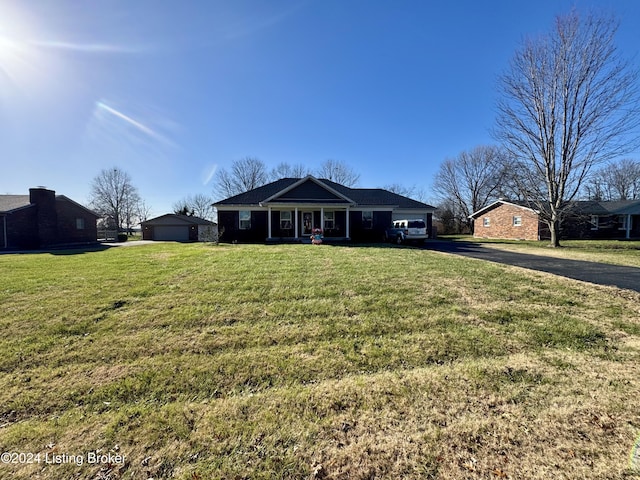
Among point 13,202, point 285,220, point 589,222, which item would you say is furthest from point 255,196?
point 589,222

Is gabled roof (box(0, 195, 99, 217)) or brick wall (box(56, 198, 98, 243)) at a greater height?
gabled roof (box(0, 195, 99, 217))

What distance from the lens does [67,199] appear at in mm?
24500

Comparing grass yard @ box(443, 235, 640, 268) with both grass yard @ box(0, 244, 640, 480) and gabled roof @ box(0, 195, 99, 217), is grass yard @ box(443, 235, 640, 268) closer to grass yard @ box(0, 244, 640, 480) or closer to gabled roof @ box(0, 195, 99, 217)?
grass yard @ box(0, 244, 640, 480)

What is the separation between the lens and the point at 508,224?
1093 inches

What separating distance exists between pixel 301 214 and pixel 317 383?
17.8m

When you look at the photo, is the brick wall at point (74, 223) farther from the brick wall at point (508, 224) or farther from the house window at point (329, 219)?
the brick wall at point (508, 224)

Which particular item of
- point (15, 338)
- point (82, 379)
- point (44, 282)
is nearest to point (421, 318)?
point (82, 379)

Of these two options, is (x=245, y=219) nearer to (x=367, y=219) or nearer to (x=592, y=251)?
(x=367, y=219)

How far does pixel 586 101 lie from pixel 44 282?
28.2 m

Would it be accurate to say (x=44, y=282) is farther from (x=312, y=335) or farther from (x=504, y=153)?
(x=504, y=153)

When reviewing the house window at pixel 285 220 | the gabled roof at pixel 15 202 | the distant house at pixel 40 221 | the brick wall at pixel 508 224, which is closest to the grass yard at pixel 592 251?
the brick wall at pixel 508 224

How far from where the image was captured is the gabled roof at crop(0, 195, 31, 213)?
21.0 meters

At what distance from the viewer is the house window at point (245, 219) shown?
19578 mm

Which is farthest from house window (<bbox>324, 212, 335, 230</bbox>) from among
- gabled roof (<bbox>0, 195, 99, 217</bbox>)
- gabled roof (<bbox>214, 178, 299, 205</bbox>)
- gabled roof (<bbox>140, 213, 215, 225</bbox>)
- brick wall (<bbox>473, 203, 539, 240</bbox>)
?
gabled roof (<bbox>0, 195, 99, 217</bbox>)
